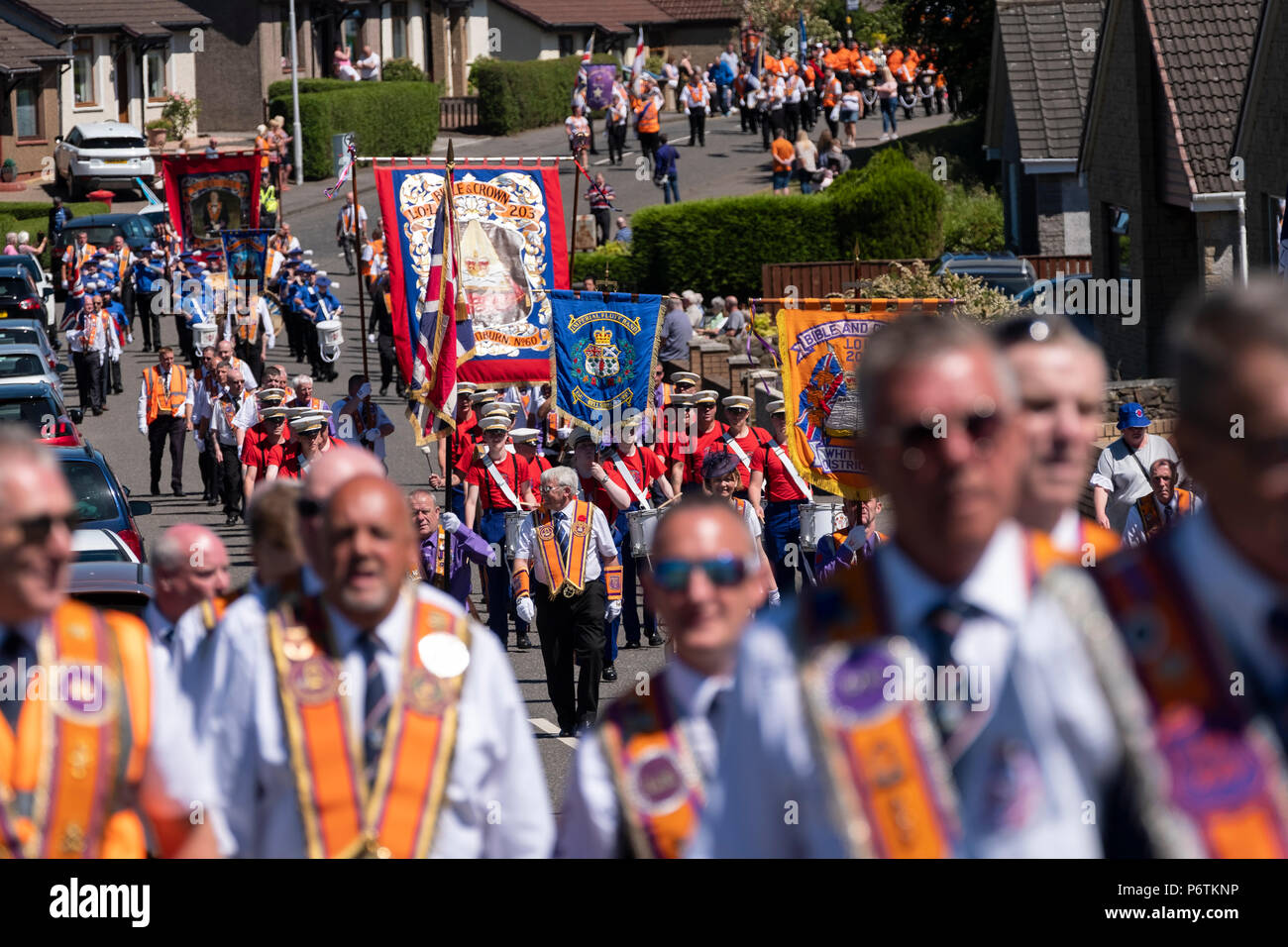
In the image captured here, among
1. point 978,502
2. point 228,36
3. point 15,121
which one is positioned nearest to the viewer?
point 978,502

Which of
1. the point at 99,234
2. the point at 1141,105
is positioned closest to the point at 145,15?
the point at 99,234

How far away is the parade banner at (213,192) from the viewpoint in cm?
2886

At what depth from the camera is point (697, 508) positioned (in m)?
4.38

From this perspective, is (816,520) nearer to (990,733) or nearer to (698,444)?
(698,444)

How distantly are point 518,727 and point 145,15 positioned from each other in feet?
191

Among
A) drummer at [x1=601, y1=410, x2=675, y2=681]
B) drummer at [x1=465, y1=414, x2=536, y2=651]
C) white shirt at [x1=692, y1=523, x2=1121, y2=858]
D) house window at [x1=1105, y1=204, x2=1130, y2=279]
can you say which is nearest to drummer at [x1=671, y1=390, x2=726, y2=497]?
drummer at [x1=601, y1=410, x2=675, y2=681]

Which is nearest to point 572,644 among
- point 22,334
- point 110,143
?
point 22,334

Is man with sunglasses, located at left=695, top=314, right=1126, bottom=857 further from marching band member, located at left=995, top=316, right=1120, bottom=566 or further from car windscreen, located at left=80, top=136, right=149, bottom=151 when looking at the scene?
car windscreen, located at left=80, top=136, right=149, bottom=151

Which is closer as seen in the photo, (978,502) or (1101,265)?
(978,502)

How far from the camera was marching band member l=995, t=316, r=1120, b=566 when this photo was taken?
4152mm

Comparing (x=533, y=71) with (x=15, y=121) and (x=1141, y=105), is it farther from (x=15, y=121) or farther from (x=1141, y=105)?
(x=1141, y=105)

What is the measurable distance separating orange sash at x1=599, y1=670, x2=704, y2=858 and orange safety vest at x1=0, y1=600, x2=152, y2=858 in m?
0.97

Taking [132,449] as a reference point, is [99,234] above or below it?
above

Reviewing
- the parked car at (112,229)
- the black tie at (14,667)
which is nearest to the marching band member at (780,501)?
the black tie at (14,667)
